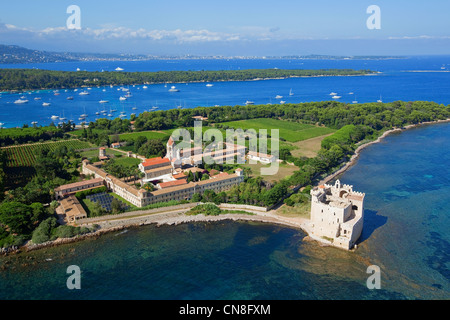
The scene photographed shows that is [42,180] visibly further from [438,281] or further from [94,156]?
[438,281]

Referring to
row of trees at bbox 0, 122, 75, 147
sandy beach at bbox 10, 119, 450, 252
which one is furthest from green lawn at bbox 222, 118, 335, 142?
row of trees at bbox 0, 122, 75, 147

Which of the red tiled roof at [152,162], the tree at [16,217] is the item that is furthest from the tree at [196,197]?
the tree at [16,217]

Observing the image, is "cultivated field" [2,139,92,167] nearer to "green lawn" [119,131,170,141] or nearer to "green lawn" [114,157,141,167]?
"green lawn" [119,131,170,141]

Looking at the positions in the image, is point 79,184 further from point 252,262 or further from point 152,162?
point 252,262

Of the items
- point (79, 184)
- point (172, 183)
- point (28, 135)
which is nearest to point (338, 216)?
point (172, 183)

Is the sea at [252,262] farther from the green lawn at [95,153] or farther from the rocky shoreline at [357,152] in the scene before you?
the green lawn at [95,153]
